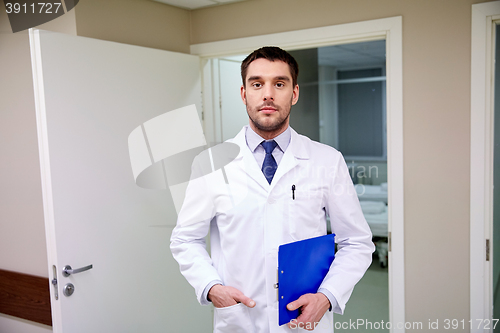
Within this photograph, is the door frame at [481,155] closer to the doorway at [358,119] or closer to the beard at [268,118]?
the beard at [268,118]

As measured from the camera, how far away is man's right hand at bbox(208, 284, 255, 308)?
1.36 metres

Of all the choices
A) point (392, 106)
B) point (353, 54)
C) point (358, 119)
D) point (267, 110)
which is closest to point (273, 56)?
point (267, 110)

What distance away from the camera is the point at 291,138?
1.54m

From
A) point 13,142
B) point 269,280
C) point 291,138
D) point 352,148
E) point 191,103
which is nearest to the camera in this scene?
point 269,280

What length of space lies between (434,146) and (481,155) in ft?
0.69

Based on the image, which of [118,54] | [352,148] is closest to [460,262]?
[118,54]

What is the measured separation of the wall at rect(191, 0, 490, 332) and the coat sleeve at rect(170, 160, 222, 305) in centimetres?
117

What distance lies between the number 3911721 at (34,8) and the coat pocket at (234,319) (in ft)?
5.24

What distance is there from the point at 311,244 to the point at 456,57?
1.30 meters

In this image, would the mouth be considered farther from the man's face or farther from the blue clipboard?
the blue clipboard

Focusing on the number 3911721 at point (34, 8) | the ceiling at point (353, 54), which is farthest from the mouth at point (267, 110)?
the ceiling at point (353, 54)

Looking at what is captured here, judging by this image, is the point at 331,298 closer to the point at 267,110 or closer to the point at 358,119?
the point at 267,110

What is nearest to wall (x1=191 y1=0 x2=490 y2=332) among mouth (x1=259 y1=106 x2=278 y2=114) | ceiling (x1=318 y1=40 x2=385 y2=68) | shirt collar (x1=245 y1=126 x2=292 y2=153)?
shirt collar (x1=245 y1=126 x2=292 y2=153)

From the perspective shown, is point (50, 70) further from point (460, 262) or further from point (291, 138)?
point (460, 262)
